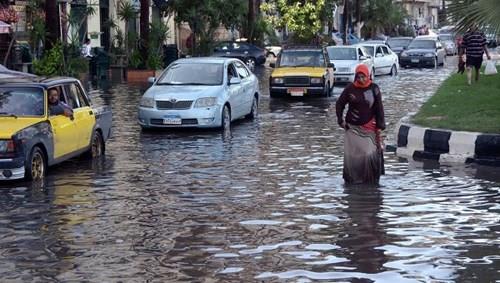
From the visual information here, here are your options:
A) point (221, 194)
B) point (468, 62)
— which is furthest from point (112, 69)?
point (221, 194)

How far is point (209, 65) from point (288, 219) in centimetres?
1106

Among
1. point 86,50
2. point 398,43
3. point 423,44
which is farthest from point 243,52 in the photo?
point 86,50

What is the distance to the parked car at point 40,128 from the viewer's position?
1327 centimetres

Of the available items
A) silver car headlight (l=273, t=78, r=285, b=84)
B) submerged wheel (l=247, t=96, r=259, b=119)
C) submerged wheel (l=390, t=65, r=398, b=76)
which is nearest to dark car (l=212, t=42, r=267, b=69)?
submerged wheel (l=390, t=65, r=398, b=76)

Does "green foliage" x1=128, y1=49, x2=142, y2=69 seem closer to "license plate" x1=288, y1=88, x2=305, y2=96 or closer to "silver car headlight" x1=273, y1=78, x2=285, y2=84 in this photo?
"silver car headlight" x1=273, y1=78, x2=285, y2=84

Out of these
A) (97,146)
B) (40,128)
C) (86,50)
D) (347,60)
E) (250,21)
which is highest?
(250,21)

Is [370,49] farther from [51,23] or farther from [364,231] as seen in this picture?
[364,231]

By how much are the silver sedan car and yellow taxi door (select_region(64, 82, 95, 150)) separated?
162 inches

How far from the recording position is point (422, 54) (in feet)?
165

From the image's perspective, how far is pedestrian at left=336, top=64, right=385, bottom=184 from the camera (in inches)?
507

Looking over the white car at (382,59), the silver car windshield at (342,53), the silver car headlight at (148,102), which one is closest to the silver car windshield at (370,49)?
the white car at (382,59)

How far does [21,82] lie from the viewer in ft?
49.4

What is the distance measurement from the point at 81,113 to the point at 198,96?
4871 millimetres

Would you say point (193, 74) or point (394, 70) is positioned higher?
point (193, 74)
